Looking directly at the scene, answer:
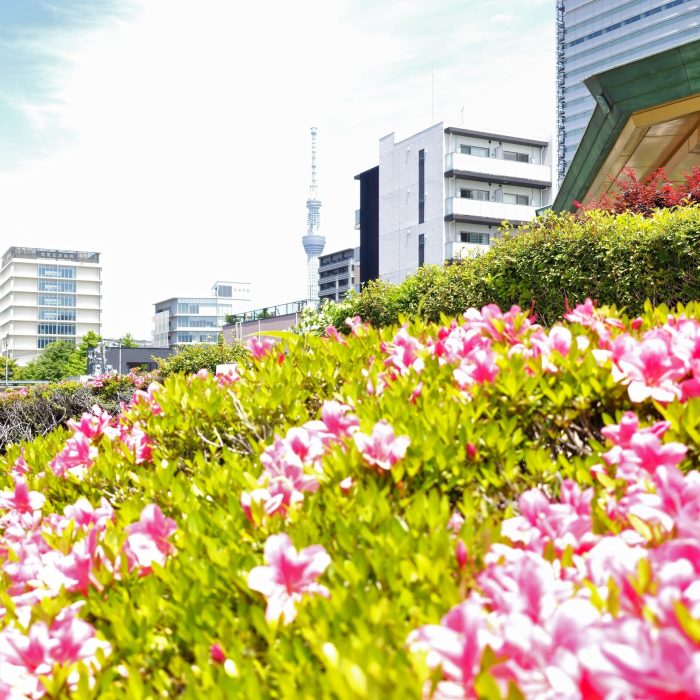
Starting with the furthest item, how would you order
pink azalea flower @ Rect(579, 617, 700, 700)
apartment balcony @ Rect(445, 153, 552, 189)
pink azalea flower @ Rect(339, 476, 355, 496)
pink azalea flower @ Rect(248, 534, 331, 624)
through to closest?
apartment balcony @ Rect(445, 153, 552, 189), pink azalea flower @ Rect(339, 476, 355, 496), pink azalea flower @ Rect(248, 534, 331, 624), pink azalea flower @ Rect(579, 617, 700, 700)

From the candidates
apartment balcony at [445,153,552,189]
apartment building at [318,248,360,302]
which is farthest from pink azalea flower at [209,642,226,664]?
apartment building at [318,248,360,302]

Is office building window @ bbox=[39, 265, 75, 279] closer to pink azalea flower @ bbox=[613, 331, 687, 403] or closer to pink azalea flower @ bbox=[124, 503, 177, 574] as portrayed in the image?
pink azalea flower @ bbox=[124, 503, 177, 574]

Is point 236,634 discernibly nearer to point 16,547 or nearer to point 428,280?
point 16,547

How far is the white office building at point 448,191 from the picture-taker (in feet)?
180

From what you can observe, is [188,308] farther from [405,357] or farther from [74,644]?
[74,644]

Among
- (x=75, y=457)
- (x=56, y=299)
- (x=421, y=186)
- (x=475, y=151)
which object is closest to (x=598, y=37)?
(x=475, y=151)

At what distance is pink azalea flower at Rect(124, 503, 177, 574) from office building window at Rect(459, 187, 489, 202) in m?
57.1

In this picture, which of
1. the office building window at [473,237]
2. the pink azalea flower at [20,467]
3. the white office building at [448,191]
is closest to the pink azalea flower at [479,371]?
the pink azalea flower at [20,467]

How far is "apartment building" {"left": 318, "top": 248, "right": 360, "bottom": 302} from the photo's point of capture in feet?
355

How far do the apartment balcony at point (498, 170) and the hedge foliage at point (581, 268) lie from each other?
45601 millimetres

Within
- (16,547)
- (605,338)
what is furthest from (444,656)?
(605,338)

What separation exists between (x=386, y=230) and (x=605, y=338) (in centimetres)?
5708

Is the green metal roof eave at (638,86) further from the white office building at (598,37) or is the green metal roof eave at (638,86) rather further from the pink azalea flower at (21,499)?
the white office building at (598,37)

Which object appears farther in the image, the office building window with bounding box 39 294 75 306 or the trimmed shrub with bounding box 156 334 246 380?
the office building window with bounding box 39 294 75 306
